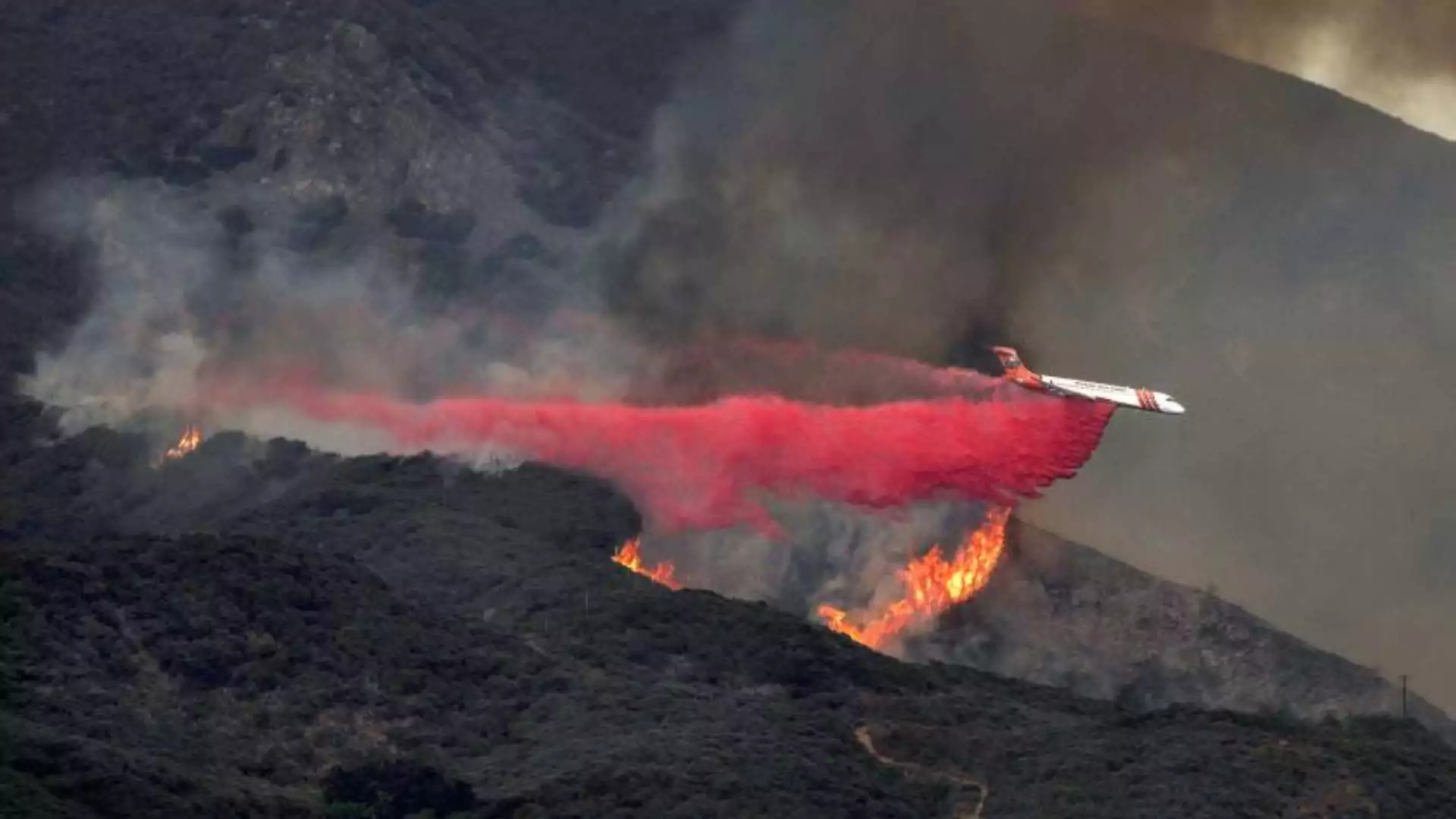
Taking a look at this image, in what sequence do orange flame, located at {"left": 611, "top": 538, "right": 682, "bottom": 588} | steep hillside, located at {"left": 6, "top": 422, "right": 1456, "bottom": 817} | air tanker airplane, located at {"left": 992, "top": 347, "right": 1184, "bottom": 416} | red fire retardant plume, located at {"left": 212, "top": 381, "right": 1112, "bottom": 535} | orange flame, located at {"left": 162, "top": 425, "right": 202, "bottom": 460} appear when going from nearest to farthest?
steep hillside, located at {"left": 6, "top": 422, "right": 1456, "bottom": 817}
air tanker airplane, located at {"left": 992, "top": 347, "right": 1184, "bottom": 416}
red fire retardant plume, located at {"left": 212, "top": 381, "right": 1112, "bottom": 535}
orange flame, located at {"left": 611, "top": 538, "right": 682, "bottom": 588}
orange flame, located at {"left": 162, "top": 425, "right": 202, "bottom": 460}

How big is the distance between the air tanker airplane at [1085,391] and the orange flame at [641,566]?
18.5m

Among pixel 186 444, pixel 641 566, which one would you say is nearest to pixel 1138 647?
pixel 641 566

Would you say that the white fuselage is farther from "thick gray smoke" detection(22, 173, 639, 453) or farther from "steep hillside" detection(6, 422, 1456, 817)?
"thick gray smoke" detection(22, 173, 639, 453)

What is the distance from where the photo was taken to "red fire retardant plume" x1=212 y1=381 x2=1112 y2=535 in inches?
5630

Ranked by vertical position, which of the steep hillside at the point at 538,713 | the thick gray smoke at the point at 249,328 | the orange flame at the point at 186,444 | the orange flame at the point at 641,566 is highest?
the thick gray smoke at the point at 249,328

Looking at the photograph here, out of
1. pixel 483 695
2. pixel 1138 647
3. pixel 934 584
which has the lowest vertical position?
pixel 483 695

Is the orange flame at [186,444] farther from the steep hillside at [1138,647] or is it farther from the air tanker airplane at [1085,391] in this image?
the air tanker airplane at [1085,391]

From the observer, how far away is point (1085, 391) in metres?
142

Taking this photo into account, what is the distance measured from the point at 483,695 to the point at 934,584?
27215 mm

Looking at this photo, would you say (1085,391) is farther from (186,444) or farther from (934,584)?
(186,444)

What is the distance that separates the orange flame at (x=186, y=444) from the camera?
521 feet

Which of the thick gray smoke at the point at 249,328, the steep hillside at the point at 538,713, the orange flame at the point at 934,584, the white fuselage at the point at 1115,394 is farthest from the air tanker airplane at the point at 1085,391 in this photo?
the thick gray smoke at the point at 249,328

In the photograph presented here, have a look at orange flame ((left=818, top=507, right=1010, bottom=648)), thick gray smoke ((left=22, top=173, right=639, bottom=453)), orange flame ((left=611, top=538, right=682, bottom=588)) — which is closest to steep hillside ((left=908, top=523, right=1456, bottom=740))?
orange flame ((left=818, top=507, right=1010, bottom=648))

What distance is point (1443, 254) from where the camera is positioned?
542ft
